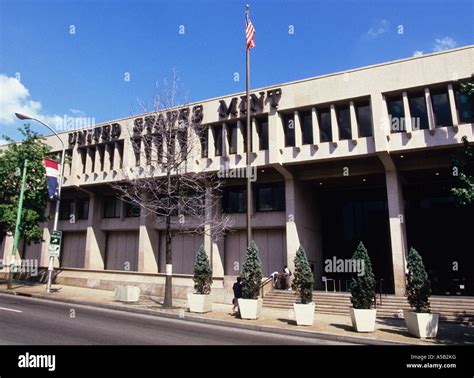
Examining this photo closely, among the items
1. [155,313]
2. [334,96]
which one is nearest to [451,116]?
[334,96]

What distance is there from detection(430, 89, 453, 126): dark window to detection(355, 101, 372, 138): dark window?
3494 mm

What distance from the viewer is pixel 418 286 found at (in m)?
12.5

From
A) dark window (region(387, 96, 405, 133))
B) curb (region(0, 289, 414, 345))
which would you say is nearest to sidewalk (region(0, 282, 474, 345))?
curb (region(0, 289, 414, 345))

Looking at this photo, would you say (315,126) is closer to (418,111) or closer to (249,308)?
(418,111)

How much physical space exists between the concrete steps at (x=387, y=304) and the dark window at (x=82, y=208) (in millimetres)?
21285

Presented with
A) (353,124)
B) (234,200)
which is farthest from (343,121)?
(234,200)

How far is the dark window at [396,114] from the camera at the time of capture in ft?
70.8

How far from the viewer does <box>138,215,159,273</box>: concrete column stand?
29.0 meters

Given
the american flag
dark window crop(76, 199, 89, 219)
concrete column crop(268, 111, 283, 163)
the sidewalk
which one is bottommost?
the sidewalk

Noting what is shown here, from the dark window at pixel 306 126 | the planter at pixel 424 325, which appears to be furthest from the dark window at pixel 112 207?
the planter at pixel 424 325

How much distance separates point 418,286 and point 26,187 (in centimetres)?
2609

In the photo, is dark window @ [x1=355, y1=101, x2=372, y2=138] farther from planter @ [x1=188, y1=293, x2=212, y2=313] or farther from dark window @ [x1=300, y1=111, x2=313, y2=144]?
planter @ [x1=188, y1=293, x2=212, y2=313]

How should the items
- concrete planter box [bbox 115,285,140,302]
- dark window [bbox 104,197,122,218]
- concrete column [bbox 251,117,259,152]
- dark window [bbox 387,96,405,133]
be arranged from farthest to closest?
dark window [bbox 104,197,122,218] < concrete column [bbox 251,117,259,152] < dark window [bbox 387,96,405,133] < concrete planter box [bbox 115,285,140,302]
